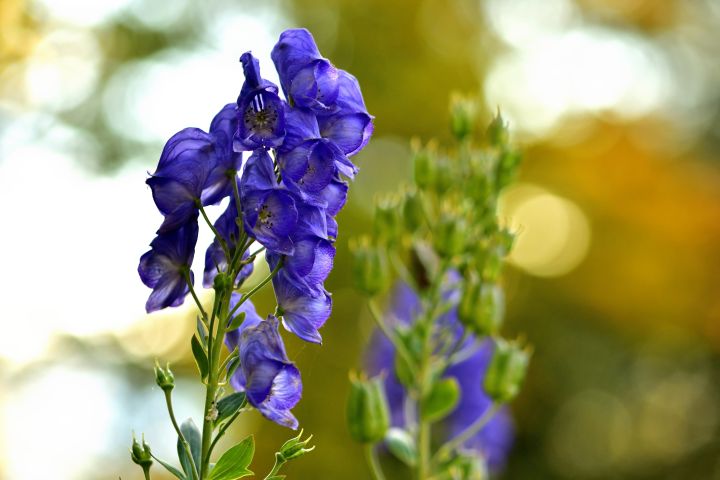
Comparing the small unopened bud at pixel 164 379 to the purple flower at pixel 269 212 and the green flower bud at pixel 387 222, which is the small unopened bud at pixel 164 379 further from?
the green flower bud at pixel 387 222

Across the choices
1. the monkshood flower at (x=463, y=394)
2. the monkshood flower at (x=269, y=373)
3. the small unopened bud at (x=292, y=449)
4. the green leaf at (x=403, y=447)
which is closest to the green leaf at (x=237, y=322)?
the monkshood flower at (x=269, y=373)

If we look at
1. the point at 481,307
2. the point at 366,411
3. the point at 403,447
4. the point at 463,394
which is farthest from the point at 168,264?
the point at 463,394

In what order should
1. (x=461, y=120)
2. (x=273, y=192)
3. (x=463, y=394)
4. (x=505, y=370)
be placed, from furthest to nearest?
(x=463, y=394) → (x=461, y=120) → (x=505, y=370) → (x=273, y=192)

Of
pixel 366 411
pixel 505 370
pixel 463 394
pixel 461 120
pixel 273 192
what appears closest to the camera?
pixel 273 192

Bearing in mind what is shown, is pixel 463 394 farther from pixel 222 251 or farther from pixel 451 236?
pixel 222 251

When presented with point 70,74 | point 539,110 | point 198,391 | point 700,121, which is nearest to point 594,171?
point 539,110

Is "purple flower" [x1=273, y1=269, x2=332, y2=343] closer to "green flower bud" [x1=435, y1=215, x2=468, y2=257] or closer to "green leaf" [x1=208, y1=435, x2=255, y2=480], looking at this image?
"green leaf" [x1=208, y1=435, x2=255, y2=480]

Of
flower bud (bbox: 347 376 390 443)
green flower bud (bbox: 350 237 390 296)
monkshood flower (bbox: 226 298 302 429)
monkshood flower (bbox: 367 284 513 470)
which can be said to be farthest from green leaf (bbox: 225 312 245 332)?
monkshood flower (bbox: 367 284 513 470)
